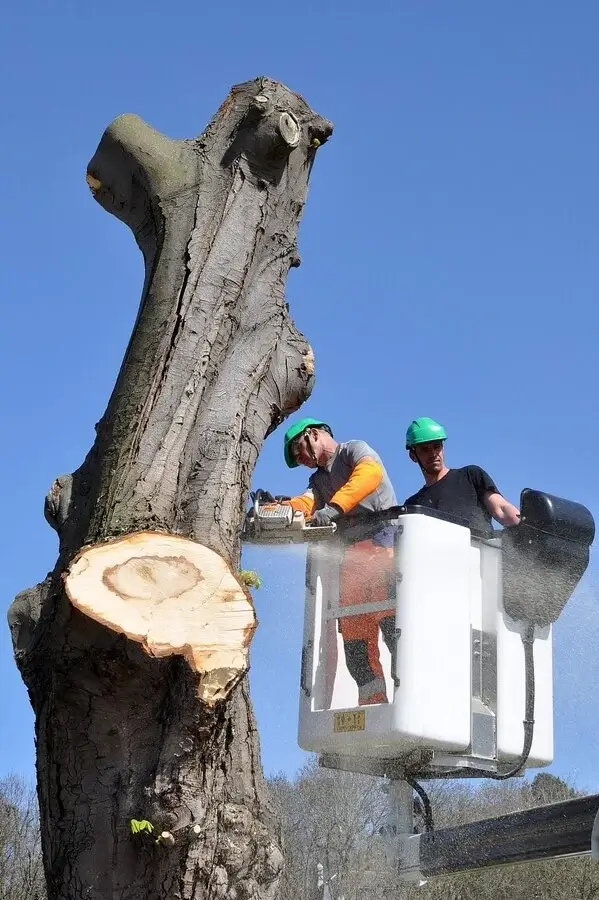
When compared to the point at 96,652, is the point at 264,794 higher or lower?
lower

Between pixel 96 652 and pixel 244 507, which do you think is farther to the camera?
pixel 244 507

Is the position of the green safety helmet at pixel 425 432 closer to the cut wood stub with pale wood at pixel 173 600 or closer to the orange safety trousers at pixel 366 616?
the orange safety trousers at pixel 366 616

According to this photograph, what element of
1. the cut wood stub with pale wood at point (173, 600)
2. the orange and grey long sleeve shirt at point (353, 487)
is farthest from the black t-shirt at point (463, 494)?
the cut wood stub with pale wood at point (173, 600)

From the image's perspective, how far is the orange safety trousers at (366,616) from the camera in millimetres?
4336

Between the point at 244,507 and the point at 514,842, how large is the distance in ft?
4.59

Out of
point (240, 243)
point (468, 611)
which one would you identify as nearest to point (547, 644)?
point (468, 611)

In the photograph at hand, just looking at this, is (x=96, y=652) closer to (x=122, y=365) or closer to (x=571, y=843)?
(x=122, y=365)

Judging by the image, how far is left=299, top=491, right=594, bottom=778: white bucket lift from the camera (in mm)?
4164

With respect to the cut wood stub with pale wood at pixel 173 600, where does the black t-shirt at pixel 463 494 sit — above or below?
above

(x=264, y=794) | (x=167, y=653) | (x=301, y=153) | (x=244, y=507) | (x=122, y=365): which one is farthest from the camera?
(x=301, y=153)

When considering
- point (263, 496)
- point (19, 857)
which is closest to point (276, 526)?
point (263, 496)

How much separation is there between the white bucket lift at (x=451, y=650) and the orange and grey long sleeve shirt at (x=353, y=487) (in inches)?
6.6

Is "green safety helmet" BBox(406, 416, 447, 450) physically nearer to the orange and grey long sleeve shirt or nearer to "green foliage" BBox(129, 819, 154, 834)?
the orange and grey long sleeve shirt

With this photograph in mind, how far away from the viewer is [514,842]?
3385mm
